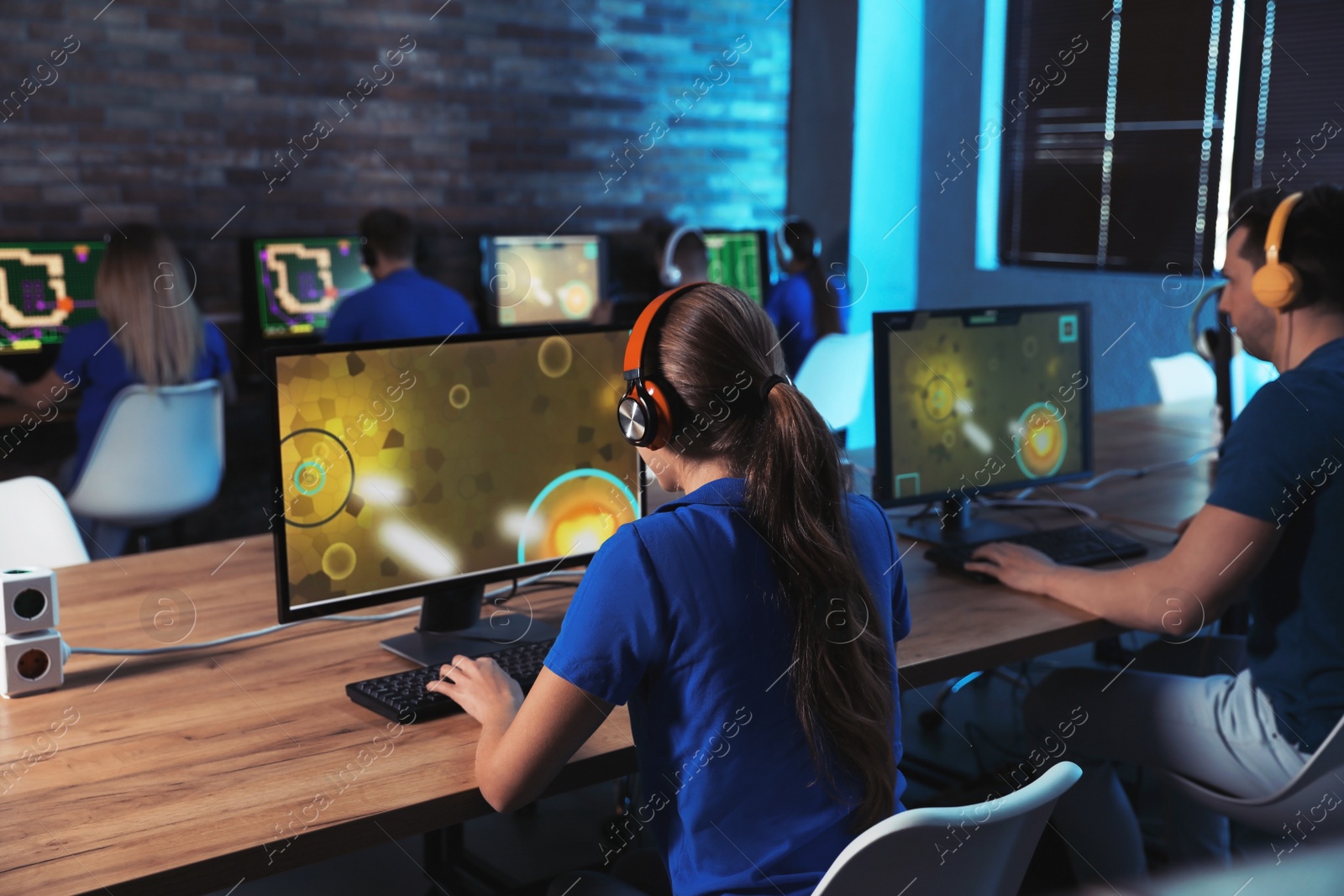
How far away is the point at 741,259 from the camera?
5.27m

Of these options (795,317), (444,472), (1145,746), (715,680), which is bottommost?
(1145,746)

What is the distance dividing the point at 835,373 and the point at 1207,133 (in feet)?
5.93

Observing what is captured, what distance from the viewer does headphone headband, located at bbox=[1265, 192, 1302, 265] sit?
178cm

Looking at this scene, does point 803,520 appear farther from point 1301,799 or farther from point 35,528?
point 35,528

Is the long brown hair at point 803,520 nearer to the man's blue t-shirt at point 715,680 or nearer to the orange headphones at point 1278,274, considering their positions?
the man's blue t-shirt at point 715,680

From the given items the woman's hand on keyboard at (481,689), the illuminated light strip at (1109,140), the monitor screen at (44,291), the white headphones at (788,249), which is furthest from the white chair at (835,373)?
the woman's hand on keyboard at (481,689)

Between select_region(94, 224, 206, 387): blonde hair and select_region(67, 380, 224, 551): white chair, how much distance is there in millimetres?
99

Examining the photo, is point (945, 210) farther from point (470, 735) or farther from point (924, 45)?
point (470, 735)

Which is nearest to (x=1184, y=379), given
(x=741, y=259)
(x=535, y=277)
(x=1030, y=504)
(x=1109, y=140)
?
(x=1109, y=140)

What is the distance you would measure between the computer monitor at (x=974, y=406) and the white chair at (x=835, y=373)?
156cm

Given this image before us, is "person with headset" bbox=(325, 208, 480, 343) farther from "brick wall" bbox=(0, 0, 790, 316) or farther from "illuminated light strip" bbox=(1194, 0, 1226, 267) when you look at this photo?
"illuminated light strip" bbox=(1194, 0, 1226, 267)

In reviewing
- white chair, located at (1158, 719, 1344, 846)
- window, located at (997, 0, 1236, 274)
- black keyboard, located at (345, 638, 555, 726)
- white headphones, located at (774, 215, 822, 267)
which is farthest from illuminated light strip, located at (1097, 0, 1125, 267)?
black keyboard, located at (345, 638, 555, 726)

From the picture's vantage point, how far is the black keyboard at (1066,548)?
2.04 metres

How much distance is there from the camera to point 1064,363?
2336mm
